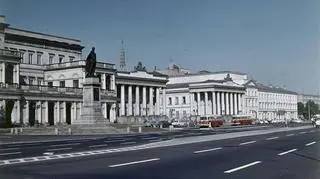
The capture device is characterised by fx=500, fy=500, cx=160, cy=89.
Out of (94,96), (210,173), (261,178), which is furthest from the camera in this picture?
(94,96)

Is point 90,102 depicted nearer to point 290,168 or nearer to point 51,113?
point 51,113

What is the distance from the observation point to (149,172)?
16.5 m

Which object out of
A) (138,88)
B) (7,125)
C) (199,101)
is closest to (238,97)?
(199,101)

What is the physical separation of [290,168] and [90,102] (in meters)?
45.3

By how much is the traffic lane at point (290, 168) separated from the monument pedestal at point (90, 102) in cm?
4109

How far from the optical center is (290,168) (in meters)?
17.3

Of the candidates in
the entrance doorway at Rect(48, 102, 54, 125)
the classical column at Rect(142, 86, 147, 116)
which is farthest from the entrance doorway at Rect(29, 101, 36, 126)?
the classical column at Rect(142, 86, 147, 116)

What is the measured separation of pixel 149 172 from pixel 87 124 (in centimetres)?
4595

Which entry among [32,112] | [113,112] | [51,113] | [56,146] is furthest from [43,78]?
[56,146]

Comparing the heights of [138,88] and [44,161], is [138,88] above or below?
above

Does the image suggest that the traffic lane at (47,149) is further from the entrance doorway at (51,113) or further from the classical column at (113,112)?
the classical column at (113,112)

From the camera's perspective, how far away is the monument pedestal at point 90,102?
60.6 m

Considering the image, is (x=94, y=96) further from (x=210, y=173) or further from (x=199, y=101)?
(x=199, y=101)

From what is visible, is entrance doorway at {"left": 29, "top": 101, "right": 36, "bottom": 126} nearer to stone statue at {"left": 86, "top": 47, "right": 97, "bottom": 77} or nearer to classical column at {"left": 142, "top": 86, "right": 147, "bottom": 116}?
stone statue at {"left": 86, "top": 47, "right": 97, "bottom": 77}
